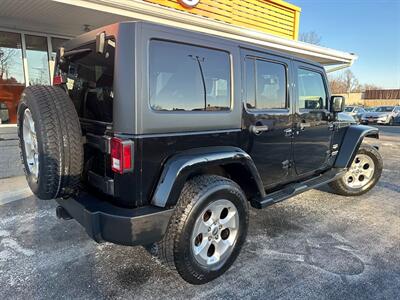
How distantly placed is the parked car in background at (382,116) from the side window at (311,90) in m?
19.9

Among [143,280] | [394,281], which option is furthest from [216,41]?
[394,281]

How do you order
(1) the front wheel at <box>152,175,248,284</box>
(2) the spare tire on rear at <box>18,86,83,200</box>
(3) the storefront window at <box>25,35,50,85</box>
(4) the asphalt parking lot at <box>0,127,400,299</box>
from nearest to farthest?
(2) the spare tire on rear at <box>18,86,83,200</box>
(1) the front wheel at <box>152,175,248,284</box>
(4) the asphalt parking lot at <box>0,127,400,299</box>
(3) the storefront window at <box>25,35,50,85</box>

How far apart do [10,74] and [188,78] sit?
227 inches

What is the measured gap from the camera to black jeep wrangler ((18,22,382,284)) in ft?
7.00

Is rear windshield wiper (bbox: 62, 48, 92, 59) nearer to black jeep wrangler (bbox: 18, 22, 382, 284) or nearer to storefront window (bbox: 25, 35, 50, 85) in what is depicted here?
black jeep wrangler (bbox: 18, 22, 382, 284)

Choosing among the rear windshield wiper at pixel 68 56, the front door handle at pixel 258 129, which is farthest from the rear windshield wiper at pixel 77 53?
the front door handle at pixel 258 129

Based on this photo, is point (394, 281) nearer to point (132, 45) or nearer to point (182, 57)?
point (182, 57)

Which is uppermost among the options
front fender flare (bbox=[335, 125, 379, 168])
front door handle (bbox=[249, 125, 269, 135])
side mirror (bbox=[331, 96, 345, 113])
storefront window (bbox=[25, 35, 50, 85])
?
storefront window (bbox=[25, 35, 50, 85])

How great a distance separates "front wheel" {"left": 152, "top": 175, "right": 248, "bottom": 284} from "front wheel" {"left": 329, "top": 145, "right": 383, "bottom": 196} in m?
2.66

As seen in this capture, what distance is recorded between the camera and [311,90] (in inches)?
152

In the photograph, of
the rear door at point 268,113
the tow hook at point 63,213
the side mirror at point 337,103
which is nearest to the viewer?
the tow hook at point 63,213

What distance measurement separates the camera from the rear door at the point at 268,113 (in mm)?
2955

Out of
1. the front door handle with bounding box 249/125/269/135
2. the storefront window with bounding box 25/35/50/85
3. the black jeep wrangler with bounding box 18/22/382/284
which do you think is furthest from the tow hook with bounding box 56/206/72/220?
the storefront window with bounding box 25/35/50/85

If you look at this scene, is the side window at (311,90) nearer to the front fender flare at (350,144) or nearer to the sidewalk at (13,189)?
the front fender flare at (350,144)
